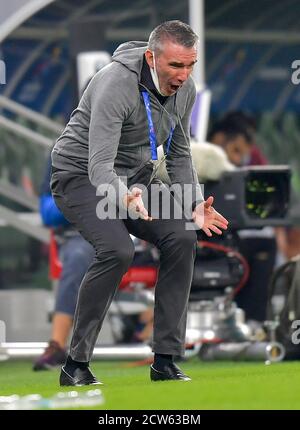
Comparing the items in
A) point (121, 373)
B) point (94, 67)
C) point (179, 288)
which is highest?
point (94, 67)

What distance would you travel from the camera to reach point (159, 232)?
7.53 meters

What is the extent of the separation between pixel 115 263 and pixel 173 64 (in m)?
0.94

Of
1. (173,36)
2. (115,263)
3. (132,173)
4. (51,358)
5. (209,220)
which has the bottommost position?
(51,358)

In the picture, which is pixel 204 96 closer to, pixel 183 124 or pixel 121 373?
pixel 121 373

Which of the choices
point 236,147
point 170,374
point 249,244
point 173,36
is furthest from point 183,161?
point 236,147

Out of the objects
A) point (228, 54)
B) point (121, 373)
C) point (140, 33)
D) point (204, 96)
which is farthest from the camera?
point (228, 54)

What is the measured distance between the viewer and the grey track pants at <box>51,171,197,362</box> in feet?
24.4

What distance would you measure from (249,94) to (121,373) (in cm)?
1008

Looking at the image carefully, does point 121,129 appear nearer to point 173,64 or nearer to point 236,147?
point 173,64

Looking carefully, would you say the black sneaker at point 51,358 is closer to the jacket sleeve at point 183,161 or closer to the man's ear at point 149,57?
the jacket sleeve at point 183,161

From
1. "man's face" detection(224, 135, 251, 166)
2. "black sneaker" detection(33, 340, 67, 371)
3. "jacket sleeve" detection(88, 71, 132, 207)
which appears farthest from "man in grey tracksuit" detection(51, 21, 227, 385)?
"man's face" detection(224, 135, 251, 166)

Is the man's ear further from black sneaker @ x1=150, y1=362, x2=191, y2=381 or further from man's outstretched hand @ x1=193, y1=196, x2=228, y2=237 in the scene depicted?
black sneaker @ x1=150, y1=362, x2=191, y2=381

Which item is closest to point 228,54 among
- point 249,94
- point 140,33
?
point 249,94

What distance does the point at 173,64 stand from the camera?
734 cm
